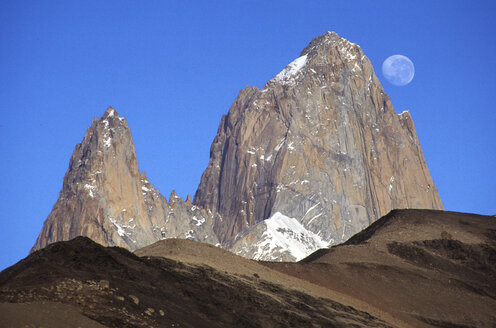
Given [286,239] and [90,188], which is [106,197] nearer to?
[90,188]

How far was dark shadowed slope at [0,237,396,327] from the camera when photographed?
24250mm

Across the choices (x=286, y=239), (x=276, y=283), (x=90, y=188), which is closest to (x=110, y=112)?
(x=90, y=188)

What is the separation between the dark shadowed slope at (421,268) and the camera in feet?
140

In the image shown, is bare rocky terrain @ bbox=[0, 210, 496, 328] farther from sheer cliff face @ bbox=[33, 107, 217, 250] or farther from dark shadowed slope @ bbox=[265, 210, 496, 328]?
sheer cliff face @ bbox=[33, 107, 217, 250]

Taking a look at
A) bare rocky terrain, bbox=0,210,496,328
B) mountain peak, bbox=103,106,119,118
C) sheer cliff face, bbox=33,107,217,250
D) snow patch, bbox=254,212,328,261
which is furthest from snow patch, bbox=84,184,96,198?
bare rocky terrain, bbox=0,210,496,328

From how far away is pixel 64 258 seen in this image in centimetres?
2795

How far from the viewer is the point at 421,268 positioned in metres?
49.6

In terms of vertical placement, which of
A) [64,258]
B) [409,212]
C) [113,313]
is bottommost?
[113,313]

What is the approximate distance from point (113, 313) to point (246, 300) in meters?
8.79

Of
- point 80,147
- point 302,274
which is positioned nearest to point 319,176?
point 80,147

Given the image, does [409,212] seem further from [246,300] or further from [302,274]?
[246,300]

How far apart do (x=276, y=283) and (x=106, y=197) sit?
5883 inches

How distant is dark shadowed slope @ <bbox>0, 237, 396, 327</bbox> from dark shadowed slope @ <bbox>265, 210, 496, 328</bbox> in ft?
21.1

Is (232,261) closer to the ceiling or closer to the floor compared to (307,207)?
closer to the floor
